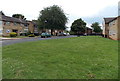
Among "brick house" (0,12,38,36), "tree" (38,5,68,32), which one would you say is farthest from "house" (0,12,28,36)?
"tree" (38,5,68,32)

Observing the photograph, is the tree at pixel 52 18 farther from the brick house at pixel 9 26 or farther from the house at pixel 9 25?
the house at pixel 9 25

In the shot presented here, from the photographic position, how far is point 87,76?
15.2ft

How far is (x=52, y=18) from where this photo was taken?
165 ft

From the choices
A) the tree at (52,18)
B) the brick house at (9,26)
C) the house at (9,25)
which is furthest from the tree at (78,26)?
the house at (9,25)

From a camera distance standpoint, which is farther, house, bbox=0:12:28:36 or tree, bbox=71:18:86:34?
tree, bbox=71:18:86:34

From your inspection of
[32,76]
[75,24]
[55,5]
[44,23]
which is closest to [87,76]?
[32,76]

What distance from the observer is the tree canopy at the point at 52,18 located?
50562mm

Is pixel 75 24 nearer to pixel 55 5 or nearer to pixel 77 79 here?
pixel 55 5

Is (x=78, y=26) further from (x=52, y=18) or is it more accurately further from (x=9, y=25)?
(x=9, y=25)

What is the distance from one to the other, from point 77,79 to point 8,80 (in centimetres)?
240

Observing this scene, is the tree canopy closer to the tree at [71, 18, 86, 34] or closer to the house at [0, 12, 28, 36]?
the house at [0, 12, 28, 36]

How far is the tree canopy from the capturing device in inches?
1991

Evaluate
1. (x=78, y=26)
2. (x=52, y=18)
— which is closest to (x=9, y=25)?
(x=52, y=18)

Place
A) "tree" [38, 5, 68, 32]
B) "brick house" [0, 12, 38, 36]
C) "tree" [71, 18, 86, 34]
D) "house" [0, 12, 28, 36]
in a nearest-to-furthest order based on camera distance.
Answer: "brick house" [0, 12, 38, 36] → "house" [0, 12, 28, 36] → "tree" [38, 5, 68, 32] → "tree" [71, 18, 86, 34]
